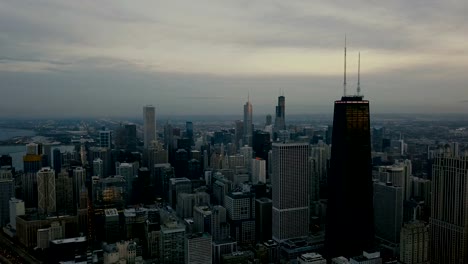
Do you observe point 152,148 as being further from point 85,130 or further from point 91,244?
point 91,244

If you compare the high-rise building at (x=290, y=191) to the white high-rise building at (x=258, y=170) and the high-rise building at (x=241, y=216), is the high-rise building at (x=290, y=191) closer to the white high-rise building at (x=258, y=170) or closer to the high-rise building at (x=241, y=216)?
the high-rise building at (x=241, y=216)

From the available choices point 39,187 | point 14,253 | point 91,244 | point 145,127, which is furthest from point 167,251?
point 145,127

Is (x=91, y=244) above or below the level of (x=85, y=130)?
below

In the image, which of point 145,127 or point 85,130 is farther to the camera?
point 145,127

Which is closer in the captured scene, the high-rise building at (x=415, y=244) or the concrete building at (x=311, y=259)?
the concrete building at (x=311, y=259)

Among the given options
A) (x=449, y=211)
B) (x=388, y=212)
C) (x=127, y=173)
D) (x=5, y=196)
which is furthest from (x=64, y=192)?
(x=449, y=211)

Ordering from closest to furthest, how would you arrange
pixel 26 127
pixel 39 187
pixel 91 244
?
pixel 91 244
pixel 39 187
pixel 26 127

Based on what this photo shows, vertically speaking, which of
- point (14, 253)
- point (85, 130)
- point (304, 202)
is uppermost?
point (85, 130)

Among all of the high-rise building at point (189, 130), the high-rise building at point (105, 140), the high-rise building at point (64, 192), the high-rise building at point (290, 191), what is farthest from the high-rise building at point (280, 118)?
the high-rise building at point (64, 192)
